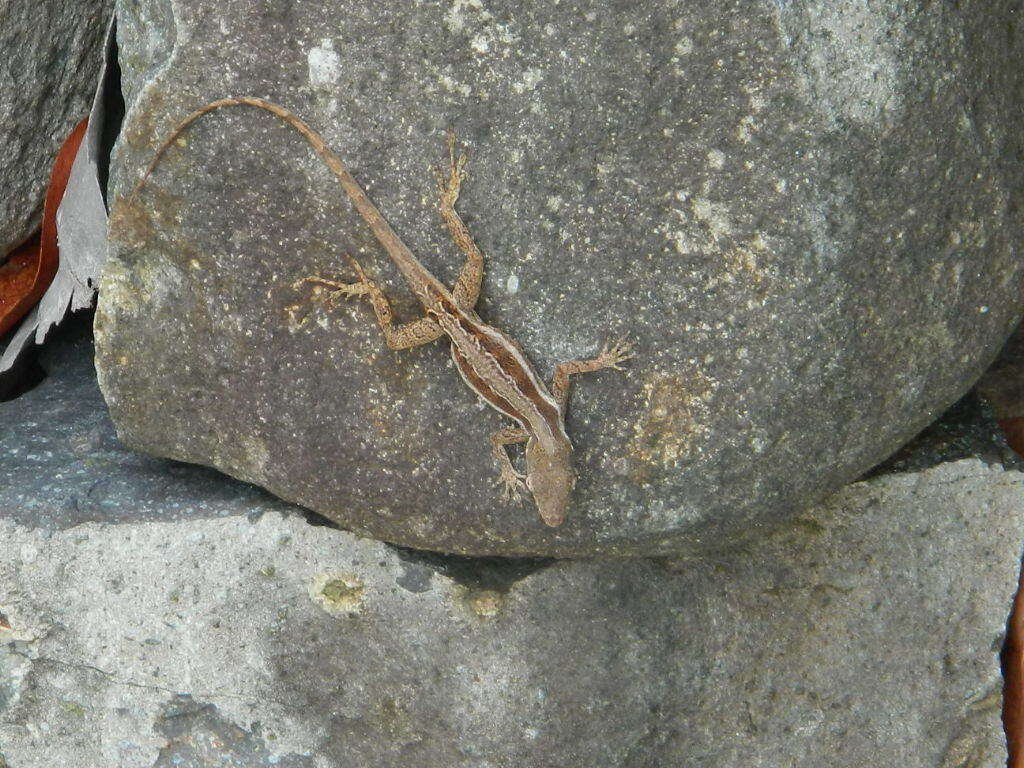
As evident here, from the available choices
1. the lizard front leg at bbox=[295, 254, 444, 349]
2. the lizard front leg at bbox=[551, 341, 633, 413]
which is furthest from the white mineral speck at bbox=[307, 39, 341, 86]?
the lizard front leg at bbox=[551, 341, 633, 413]

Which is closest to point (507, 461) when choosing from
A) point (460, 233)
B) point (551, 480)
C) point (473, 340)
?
point (551, 480)

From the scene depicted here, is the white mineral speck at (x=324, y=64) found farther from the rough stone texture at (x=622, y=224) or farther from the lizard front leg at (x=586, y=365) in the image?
the lizard front leg at (x=586, y=365)

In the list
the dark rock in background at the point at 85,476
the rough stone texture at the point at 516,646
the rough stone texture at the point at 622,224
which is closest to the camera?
the rough stone texture at the point at 622,224

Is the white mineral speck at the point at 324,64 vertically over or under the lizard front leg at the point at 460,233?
over

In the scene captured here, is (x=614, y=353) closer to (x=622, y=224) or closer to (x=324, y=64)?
(x=622, y=224)

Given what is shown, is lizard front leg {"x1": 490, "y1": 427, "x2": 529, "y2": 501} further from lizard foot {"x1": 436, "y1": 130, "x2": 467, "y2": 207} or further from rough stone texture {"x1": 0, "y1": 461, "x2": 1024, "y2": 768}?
lizard foot {"x1": 436, "y1": 130, "x2": 467, "y2": 207}

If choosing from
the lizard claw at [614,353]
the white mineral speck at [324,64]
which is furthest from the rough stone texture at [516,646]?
the white mineral speck at [324,64]

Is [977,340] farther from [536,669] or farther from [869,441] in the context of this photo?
[536,669]

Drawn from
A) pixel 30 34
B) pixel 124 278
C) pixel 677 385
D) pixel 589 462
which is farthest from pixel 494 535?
pixel 30 34
